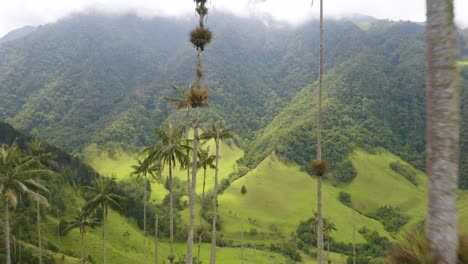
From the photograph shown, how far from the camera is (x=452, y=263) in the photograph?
515cm

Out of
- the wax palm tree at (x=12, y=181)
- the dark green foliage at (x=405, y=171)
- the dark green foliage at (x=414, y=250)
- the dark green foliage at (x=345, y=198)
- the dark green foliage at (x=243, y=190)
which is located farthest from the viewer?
the dark green foliage at (x=405, y=171)

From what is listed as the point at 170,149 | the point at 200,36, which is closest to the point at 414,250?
the point at 200,36

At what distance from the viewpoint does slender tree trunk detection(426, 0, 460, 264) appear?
5.22m

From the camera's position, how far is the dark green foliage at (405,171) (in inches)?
7388

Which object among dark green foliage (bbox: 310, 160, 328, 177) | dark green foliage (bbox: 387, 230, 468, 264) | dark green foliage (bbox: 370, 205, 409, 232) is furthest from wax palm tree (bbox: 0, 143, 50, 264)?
dark green foliage (bbox: 370, 205, 409, 232)

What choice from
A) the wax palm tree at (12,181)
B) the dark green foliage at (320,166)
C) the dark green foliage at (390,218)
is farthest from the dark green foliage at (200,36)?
the dark green foliage at (390,218)

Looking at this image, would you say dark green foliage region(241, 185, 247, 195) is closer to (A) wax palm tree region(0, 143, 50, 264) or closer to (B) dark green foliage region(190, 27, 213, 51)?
(A) wax palm tree region(0, 143, 50, 264)

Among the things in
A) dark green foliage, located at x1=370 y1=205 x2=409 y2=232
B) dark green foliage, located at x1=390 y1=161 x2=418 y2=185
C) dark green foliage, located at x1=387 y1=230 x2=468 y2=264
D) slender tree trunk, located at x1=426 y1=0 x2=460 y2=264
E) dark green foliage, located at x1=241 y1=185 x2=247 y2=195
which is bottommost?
dark green foliage, located at x1=370 y1=205 x2=409 y2=232

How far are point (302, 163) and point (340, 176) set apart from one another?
2012 centimetres

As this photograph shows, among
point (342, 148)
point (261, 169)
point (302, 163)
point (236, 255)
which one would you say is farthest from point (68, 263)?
point (342, 148)

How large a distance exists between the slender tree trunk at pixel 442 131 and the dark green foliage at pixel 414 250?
0.16m

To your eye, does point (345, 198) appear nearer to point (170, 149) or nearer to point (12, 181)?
point (170, 149)

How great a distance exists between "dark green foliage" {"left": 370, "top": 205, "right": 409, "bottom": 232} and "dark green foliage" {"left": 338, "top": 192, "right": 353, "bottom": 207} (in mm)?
11107

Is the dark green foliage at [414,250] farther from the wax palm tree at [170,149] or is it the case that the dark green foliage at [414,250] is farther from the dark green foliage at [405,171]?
the dark green foliage at [405,171]
